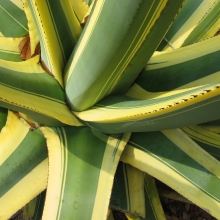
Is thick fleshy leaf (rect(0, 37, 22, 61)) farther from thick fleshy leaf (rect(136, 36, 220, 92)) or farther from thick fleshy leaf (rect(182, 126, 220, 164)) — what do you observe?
thick fleshy leaf (rect(182, 126, 220, 164))

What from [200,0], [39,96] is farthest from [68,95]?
[200,0]

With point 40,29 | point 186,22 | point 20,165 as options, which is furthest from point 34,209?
point 186,22

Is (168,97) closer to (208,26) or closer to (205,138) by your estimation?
(205,138)

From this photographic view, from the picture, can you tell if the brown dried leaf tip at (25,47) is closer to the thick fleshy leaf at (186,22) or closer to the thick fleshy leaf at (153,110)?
the thick fleshy leaf at (153,110)

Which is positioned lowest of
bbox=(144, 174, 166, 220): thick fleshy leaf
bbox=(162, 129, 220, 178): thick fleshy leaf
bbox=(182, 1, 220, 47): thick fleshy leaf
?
bbox=(144, 174, 166, 220): thick fleshy leaf

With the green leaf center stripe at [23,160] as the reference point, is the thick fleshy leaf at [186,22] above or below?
above

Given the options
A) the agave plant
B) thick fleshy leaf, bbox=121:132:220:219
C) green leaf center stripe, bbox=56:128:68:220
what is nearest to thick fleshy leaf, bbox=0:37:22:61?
the agave plant

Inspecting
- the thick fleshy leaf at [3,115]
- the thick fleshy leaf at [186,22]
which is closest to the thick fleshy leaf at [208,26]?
the thick fleshy leaf at [186,22]
